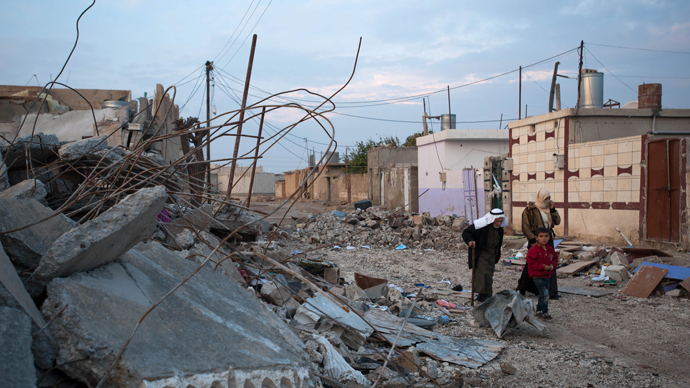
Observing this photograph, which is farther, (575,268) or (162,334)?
(575,268)

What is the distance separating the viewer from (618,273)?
7359 millimetres

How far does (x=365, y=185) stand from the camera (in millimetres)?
27812

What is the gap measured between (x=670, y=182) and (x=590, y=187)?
1.99 m

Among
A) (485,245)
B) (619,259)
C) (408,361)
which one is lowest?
(619,259)

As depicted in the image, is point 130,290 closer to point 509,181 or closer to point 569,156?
point 569,156

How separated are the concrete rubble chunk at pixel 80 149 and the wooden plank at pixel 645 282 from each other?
6.89 metres

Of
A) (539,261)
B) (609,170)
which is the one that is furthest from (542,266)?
(609,170)

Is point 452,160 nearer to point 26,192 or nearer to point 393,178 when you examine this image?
point 393,178

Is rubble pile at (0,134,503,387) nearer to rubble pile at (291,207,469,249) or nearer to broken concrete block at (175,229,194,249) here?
broken concrete block at (175,229,194,249)

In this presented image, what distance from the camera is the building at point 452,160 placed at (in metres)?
17.0

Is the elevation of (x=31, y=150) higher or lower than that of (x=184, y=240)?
higher

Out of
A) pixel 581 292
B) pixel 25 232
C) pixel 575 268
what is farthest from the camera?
pixel 575 268

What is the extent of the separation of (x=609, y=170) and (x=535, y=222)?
5020mm

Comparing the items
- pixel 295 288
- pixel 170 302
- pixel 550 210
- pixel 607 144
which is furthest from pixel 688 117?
pixel 170 302
